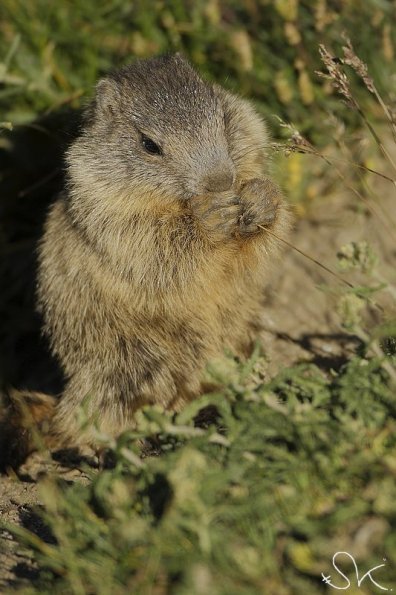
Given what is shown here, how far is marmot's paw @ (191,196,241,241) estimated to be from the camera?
3.79 metres

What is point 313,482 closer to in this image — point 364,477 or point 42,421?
point 364,477

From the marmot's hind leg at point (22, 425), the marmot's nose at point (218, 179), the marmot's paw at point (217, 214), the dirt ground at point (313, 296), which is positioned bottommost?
the marmot's hind leg at point (22, 425)

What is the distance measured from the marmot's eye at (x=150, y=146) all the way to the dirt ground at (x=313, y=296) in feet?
3.58

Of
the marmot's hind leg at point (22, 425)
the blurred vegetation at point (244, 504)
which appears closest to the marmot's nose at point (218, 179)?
the blurred vegetation at point (244, 504)

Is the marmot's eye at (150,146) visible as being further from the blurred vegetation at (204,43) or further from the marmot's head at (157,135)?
the blurred vegetation at (204,43)

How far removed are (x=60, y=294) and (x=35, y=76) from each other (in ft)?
6.87

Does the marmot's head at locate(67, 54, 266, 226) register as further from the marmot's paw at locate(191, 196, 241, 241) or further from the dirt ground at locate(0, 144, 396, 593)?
the dirt ground at locate(0, 144, 396, 593)

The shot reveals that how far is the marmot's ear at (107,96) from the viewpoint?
13.6ft

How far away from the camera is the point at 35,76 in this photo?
5645 mm

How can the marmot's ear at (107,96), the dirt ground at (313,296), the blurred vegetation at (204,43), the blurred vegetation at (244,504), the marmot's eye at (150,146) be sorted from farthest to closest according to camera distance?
the blurred vegetation at (204,43) → the dirt ground at (313,296) → the marmot's ear at (107,96) → the marmot's eye at (150,146) → the blurred vegetation at (244,504)

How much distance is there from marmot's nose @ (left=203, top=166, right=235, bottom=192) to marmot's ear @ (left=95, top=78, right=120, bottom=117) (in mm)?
738

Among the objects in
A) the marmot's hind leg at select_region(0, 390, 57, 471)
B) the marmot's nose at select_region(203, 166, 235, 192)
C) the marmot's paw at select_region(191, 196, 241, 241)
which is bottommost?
the marmot's hind leg at select_region(0, 390, 57, 471)

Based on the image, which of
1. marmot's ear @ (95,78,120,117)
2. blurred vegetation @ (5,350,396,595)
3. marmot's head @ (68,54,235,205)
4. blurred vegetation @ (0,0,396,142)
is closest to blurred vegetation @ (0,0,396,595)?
blurred vegetation @ (5,350,396,595)

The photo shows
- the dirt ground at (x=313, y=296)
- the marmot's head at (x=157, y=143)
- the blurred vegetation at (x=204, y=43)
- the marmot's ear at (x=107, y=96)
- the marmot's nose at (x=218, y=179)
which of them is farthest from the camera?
the blurred vegetation at (x=204, y=43)
